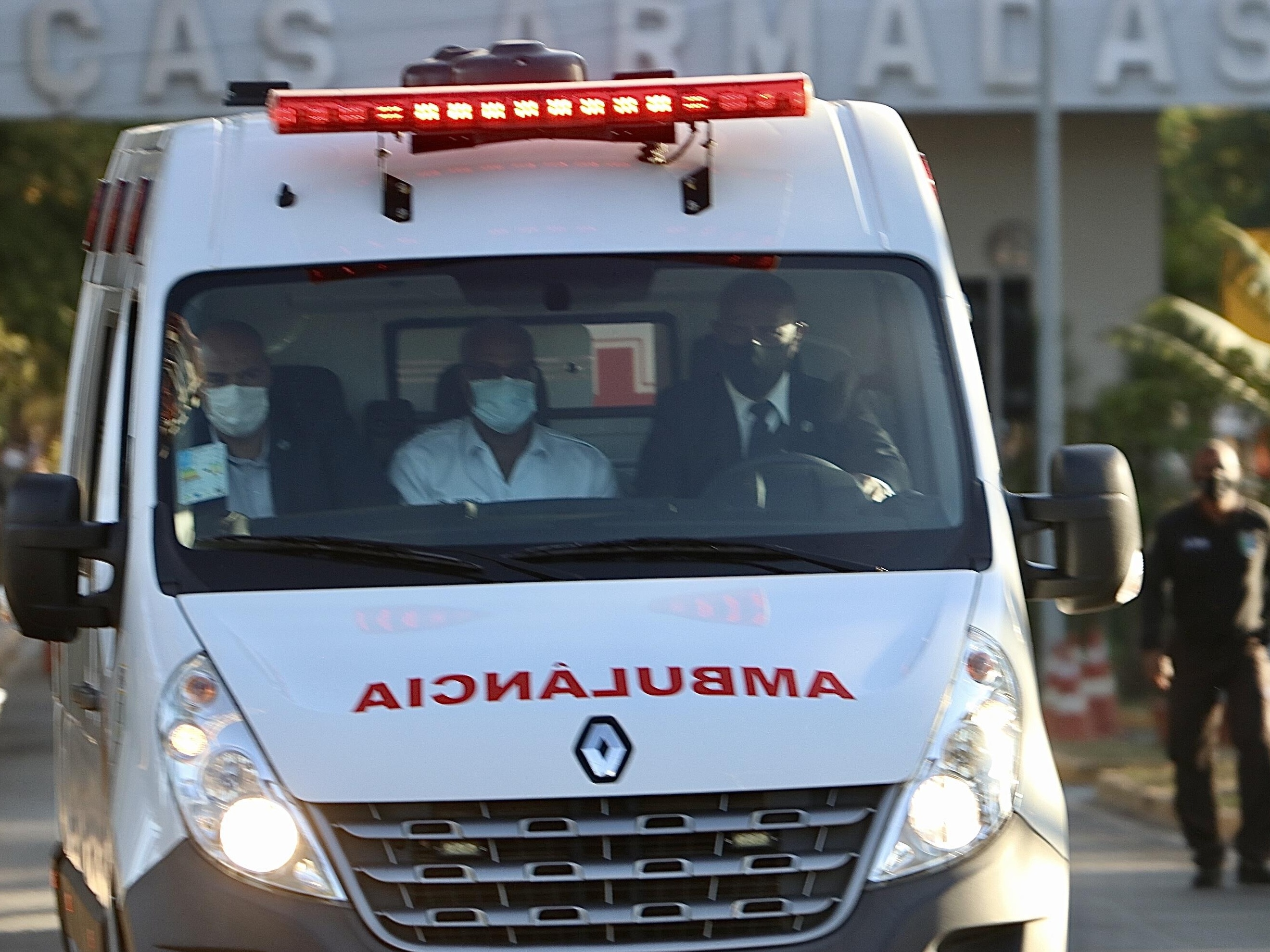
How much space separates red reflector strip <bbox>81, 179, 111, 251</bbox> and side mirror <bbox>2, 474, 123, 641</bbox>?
1863mm

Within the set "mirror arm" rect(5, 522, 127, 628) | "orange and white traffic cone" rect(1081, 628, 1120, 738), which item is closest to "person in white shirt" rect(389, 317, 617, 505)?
"mirror arm" rect(5, 522, 127, 628)

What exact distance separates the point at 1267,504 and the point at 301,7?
969 centimetres

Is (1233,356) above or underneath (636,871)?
underneath

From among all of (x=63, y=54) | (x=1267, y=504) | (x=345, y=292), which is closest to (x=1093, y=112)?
(x=1267, y=504)

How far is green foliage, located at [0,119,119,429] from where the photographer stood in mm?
21125

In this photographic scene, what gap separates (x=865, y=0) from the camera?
20.7 metres

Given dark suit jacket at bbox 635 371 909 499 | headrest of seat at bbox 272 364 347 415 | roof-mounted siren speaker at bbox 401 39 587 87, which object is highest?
roof-mounted siren speaker at bbox 401 39 587 87

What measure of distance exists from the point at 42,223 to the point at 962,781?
61.9 ft

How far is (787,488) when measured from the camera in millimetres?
4734

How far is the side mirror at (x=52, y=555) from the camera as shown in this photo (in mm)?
4527

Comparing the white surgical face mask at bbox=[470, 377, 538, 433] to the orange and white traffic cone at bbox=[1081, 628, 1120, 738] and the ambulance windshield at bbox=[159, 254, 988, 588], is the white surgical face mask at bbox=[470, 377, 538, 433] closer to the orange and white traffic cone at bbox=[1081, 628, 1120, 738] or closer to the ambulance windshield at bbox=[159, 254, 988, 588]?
the ambulance windshield at bbox=[159, 254, 988, 588]

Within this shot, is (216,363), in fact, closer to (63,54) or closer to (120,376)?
(120,376)

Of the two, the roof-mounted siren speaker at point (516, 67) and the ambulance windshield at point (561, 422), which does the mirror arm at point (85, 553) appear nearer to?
the ambulance windshield at point (561, 422)

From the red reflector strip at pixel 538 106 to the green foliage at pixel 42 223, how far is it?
16533 millimetres
